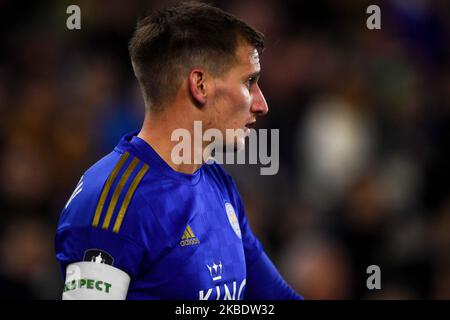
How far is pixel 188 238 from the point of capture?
295 cm

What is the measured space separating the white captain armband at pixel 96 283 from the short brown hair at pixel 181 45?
66cm

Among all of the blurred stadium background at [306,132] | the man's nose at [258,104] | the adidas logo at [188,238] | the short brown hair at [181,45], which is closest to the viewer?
the adidas logo at [188,238]

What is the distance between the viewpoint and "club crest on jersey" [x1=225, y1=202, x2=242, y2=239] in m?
3.26

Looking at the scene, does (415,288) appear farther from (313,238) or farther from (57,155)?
(57,155)

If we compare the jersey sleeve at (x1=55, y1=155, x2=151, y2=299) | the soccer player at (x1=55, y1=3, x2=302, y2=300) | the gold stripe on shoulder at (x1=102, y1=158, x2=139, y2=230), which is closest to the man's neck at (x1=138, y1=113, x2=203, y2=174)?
the soccer player at (x1=55, y1=3, x2=302, y2=300)

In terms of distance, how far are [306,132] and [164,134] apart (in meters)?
3.55

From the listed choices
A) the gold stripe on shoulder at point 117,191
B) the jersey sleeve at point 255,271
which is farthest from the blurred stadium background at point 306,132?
the gold stripe on shoulder at point 117,191

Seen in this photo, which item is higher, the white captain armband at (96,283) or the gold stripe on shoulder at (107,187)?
the gold stripe on shoulder at (107,187)

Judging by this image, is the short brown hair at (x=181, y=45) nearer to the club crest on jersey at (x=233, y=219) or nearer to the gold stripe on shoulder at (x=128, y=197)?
the gold stripe on shoulder at (x=128, y=197)

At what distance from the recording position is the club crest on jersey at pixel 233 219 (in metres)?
3.26

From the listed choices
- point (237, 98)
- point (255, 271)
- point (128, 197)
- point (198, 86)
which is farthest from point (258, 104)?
point (255, 271)

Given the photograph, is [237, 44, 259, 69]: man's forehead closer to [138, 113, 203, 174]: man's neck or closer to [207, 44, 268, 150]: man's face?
[207, 44, 268, 150]: man's face

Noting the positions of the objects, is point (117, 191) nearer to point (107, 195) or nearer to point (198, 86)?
point (107, 195)
